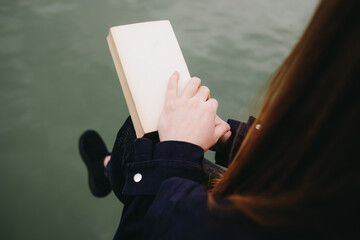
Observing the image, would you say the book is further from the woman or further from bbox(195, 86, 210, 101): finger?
the woman

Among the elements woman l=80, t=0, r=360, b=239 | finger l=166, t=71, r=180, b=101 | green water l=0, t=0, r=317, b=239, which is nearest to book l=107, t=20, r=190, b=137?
finger l=166, t=71, r=180, b=101

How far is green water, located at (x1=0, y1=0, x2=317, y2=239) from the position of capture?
3.31 ft

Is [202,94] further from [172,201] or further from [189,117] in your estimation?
[172,201]

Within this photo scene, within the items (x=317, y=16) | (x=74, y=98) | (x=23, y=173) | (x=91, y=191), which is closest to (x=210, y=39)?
(x=74, y=98)

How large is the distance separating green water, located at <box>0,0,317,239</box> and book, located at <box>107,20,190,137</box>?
0.58 m

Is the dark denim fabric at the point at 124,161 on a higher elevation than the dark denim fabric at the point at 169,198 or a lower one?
higher

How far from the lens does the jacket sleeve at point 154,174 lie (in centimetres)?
39

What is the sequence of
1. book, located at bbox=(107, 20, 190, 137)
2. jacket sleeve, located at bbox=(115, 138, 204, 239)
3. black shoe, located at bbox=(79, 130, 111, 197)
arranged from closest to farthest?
jacket sleeve, located at bbox=(115, 138, 204, 239) → book, located at bbox=(107, 20, 190, 137) → black shoe, located at bbox=(79, 130, 111, 197)

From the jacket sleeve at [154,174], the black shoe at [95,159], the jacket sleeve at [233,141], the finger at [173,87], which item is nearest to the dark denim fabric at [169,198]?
the jacket sleeve at [154,174]

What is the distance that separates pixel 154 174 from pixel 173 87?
185 mm

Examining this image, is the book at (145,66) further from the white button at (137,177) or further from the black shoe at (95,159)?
the black shoe at (95,159)

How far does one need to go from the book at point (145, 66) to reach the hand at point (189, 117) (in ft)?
0.10

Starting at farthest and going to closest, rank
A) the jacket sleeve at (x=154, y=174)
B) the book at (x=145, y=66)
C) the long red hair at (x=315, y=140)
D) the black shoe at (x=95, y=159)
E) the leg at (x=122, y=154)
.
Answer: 1. the black shoe at (x=95, y=159)
2. the leg at (x=122, y=154)
3. the book at (x=145, y=66)
4. the jacket sleeve at (x=154, y=174)
5. the long red hair at (x=315, y=140)

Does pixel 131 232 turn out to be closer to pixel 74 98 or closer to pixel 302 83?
pixel 302 83
